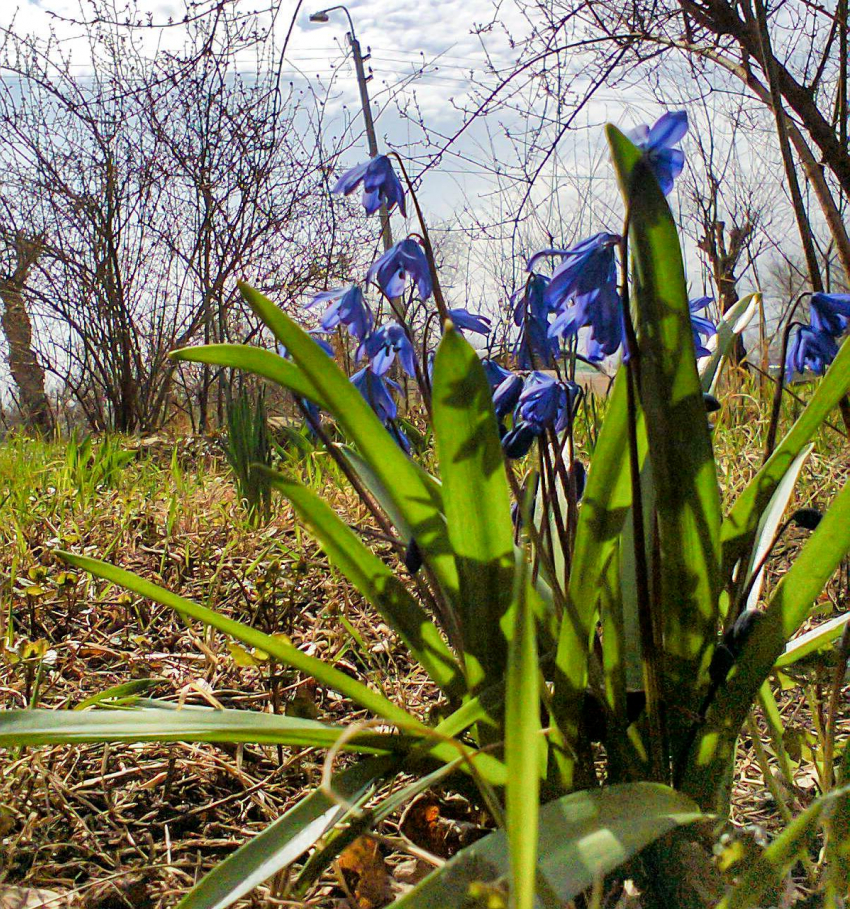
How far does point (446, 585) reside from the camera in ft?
3.37

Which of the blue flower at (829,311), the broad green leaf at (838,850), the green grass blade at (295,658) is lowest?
the broad green leaf at (838,850)

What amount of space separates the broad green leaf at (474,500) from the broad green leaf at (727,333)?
0.48 meters

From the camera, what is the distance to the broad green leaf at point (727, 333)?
1.28 metres

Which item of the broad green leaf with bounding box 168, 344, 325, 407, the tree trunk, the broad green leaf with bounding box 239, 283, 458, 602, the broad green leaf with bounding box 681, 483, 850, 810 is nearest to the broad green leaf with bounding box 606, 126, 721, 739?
the broad green leaf with bounding box 681, 483, 850, 810

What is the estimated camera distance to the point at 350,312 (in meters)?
1.21

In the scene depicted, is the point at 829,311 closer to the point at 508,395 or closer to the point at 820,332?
the point at 820,332

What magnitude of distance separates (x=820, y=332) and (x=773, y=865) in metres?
0.68

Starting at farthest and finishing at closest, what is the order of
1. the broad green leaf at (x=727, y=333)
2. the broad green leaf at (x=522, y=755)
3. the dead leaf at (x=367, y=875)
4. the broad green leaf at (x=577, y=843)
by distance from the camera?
the broad green leaf at (x=727, y=333) < the dead leaf at (x=367, y=875) < the broad green leaf at (x=577, y=843) < the broad green leaf at (x=522, y=755)

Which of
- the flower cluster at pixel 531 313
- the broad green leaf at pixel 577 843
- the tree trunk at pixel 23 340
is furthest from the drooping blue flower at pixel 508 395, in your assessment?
the tree trunk at pixel 23 340

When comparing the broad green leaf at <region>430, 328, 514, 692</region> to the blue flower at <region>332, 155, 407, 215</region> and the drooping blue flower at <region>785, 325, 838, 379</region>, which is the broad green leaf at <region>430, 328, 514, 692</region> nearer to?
the blue flower at <region>332, 155, 407, 215</region>

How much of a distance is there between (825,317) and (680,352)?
0.33 m

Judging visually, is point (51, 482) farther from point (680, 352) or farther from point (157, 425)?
point (157, 425)

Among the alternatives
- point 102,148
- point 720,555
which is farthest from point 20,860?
point 102,148

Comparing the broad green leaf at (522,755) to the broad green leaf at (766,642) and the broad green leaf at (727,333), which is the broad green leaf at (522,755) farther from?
the broad green leaf at (727,333)
